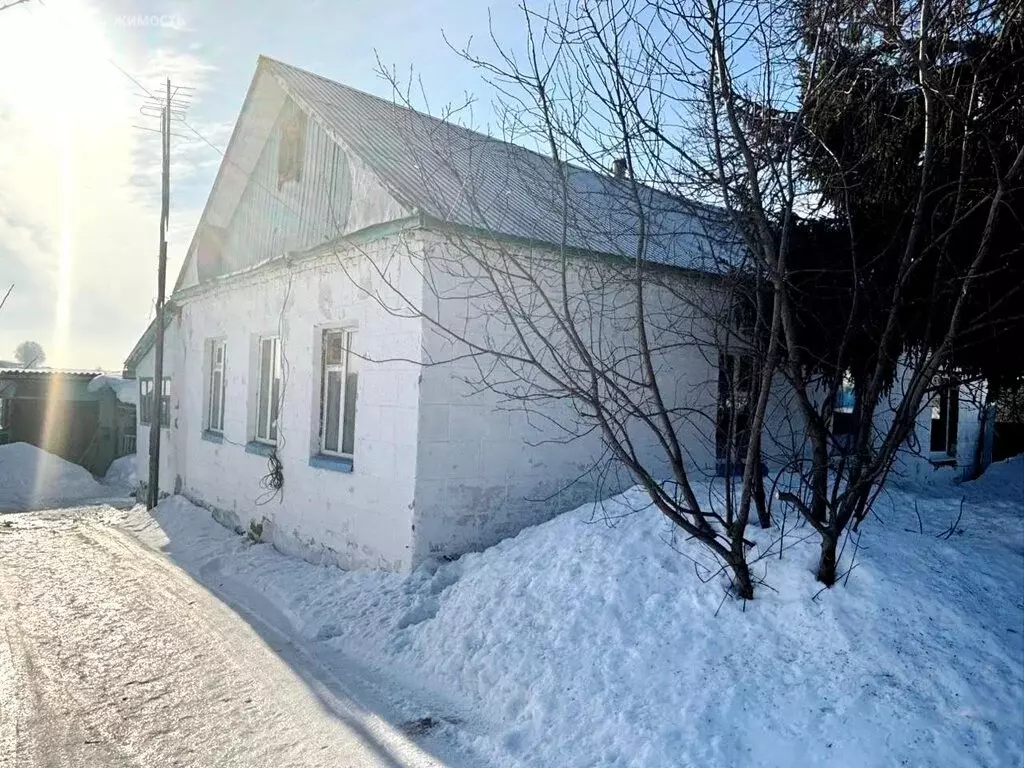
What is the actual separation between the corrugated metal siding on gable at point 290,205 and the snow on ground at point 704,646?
160 inches

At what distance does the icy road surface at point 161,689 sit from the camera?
3.90 m

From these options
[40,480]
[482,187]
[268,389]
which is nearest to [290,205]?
[268,389]

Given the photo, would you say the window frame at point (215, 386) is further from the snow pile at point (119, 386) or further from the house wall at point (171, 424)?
the snow pile at point (119, 386)

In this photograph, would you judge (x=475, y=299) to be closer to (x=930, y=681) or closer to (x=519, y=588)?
(x=519, y=588)

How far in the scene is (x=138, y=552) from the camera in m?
9.16

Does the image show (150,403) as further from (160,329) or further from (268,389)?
(268,389)

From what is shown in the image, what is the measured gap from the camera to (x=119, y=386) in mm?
21250

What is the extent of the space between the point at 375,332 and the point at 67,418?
61.6ft

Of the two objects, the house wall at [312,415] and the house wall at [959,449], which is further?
the house wall at [959,449]

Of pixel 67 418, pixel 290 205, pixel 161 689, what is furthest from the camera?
pixel 67 418

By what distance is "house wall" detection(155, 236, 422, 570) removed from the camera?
22.3 ft

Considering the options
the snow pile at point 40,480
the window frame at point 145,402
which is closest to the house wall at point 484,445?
the window frame at point 145,402

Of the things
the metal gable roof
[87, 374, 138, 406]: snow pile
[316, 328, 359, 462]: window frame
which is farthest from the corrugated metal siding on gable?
[87, 374, 138, 406]: snow pile

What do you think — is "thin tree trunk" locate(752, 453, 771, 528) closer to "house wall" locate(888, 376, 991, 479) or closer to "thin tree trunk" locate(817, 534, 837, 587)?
"thin tree trunk" locate(817, 534, 837, 587)
